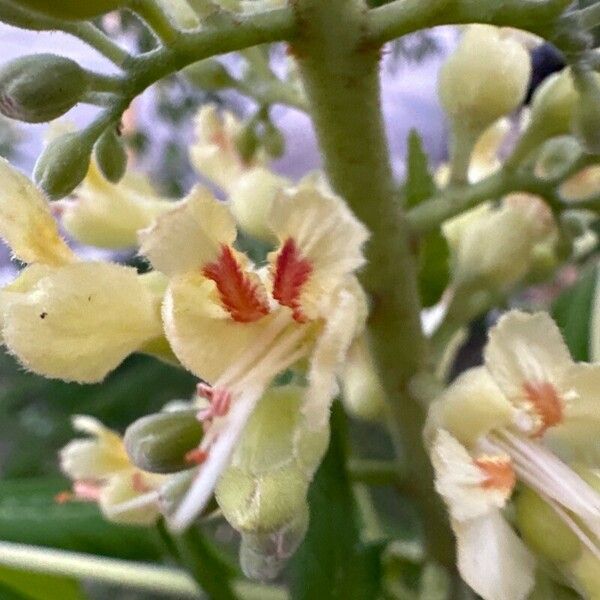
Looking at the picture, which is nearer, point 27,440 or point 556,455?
point 556,455

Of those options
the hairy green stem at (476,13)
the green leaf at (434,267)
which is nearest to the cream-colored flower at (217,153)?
the green leaf at (434,267)

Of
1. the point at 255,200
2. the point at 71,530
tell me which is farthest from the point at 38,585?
the point at 255,200

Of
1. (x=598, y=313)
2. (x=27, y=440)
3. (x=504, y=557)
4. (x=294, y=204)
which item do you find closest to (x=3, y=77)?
(x=294, y=204)

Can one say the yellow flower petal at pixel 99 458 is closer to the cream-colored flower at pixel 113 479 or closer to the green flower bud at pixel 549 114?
the cream-colored flower at pixel 113 479

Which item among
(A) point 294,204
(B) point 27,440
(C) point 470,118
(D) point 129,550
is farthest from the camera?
(B) point 27,440

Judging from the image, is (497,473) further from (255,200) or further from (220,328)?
(255,200)

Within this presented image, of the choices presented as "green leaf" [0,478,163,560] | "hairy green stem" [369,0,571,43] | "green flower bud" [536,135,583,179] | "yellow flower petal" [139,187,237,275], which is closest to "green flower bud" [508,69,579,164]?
"green flower bud" [536,135,583,179]

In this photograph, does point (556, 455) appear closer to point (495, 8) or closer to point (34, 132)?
point (495, 8)
